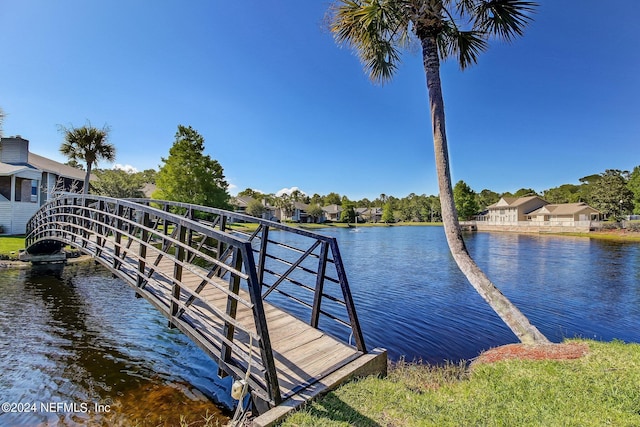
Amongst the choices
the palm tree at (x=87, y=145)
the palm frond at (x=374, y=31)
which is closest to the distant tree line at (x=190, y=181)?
the palm tree at (x=87, y=145)

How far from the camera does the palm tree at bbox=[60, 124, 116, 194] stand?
2019 centimetres

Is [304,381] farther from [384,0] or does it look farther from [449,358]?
[384,0]

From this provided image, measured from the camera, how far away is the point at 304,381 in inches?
133

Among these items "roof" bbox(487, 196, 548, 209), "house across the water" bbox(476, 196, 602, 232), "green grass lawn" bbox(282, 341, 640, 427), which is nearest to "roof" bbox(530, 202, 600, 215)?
"house across the water" bbox(476, 196, 602, 232)

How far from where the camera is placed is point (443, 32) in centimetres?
768

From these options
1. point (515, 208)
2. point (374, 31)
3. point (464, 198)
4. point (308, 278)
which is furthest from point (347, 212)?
point (374, 31)

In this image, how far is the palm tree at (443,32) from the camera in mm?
6383

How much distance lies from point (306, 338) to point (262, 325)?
5.27ft

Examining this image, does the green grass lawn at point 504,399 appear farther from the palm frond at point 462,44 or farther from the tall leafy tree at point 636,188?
the tall leafy tree at point 636,188

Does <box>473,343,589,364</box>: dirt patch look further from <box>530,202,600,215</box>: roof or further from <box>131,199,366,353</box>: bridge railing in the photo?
<box>530,202,600,215</box>: roof

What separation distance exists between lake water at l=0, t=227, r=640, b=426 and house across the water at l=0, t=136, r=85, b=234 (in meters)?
9.74

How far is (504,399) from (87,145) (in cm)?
2599

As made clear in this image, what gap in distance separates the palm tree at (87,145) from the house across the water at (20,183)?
9.28ft

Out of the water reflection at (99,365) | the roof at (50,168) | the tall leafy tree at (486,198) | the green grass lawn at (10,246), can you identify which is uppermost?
the tall leafy tree at (486,198)
